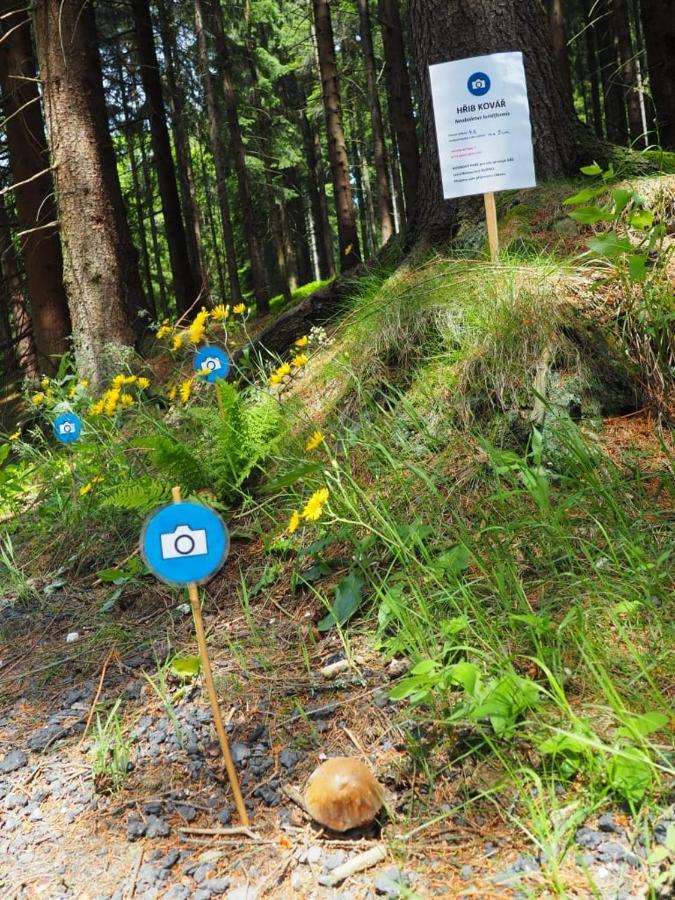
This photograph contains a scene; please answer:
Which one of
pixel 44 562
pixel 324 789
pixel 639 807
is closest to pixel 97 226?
pixel 44 562

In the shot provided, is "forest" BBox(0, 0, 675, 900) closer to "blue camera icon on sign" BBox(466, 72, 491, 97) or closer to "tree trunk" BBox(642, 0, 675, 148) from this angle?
"blue camera icon on sign" BBox(466, 72, 491, 97)

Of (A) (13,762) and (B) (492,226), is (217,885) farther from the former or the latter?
(B) (492,226)

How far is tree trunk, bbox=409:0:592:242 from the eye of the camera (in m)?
4.07

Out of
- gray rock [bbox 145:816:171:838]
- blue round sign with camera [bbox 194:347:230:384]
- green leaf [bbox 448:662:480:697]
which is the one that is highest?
blue round sign with camera [bbox 194:347:230:384]

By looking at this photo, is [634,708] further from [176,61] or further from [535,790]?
[176,61]

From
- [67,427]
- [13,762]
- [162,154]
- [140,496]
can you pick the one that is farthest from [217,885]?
[162,154]

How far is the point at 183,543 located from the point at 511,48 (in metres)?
3.71

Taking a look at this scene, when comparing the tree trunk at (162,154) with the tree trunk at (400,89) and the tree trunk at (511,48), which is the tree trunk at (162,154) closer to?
the tree trunk at (400,89)

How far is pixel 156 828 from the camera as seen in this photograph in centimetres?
179

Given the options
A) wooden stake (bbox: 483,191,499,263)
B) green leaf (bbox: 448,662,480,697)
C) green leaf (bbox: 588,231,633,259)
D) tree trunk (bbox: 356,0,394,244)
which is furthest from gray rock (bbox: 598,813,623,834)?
tree trunk (bbox: 356,0,394,244)

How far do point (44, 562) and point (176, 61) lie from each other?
1534 cm

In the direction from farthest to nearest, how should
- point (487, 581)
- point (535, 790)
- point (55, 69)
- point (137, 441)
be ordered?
1. point (55, 69)
2. point (137, 441)
3. point (487, 581)
4. point (535, 790)

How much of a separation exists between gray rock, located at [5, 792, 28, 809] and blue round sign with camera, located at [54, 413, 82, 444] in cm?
204

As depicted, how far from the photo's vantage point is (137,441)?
3109 mm
